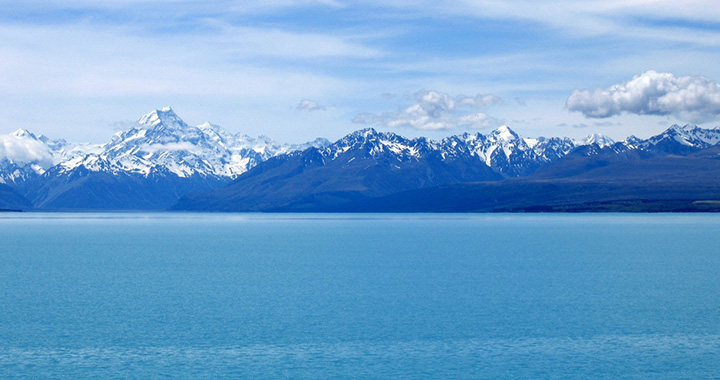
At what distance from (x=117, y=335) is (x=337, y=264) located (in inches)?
2066

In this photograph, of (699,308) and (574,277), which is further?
(574,277)

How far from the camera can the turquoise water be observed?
43281mm

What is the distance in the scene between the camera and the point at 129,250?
131125mm

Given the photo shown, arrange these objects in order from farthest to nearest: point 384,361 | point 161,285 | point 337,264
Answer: point 337,264 → point 161,285 → point 384,361

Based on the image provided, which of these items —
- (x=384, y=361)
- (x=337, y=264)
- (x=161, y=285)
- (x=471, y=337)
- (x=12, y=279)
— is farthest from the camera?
(x=337, y=264)

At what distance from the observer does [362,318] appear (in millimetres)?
57750

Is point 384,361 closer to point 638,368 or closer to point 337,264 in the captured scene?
point 638,368

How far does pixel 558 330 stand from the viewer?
53.0m

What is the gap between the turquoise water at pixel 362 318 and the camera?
43281mm

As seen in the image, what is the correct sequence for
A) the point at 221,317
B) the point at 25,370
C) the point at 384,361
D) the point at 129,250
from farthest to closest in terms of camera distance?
the point at 129,250
the point at 221,317
the point at 384,361
the point at 25,370

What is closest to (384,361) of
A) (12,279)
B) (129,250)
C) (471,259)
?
(12,279)

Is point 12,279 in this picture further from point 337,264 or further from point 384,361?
point 384,361

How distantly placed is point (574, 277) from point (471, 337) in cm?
3709

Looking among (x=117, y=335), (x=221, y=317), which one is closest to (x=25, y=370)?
(x=117, y=335)
